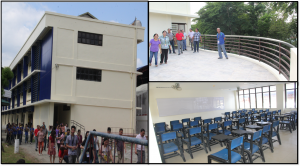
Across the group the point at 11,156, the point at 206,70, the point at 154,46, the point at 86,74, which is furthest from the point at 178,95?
the point at 11,156

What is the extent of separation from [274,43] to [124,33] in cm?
560

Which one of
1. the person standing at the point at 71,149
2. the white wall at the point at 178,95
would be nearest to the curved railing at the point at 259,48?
the white wall at the point at 178,95

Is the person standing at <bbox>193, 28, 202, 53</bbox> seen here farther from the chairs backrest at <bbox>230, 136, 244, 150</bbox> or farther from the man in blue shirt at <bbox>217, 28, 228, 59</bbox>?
the chairs backrest at <bbox>230, 136, 244, 150</bbox>

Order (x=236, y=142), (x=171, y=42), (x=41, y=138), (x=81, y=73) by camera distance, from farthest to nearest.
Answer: (x=81, y=73)
(x=41, y=138)
(x=171, y=42)
(x=236, y=142)

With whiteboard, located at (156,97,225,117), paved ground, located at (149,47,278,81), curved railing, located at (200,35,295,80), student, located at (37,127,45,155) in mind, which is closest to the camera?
paved ground, located at (149,47,278,81)

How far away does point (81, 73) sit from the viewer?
7.24 metres

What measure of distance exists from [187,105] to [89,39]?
472 cm

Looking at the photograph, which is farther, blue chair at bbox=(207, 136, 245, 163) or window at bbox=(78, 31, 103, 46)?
window at bbox=(78, 31, 103, 46)

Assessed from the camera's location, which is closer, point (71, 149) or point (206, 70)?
point (206, 70)

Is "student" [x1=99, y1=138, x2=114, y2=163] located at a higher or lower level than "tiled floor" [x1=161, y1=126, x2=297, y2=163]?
higher

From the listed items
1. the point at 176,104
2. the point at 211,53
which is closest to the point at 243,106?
the point at 176,104

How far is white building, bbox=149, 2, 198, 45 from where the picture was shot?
371 centimetres

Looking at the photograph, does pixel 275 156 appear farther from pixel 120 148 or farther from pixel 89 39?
pixel 89 39

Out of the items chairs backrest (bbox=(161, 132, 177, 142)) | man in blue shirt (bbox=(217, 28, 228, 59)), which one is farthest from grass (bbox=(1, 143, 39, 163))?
man in blue shirt (bbox=(217, 28, 228, 59))
